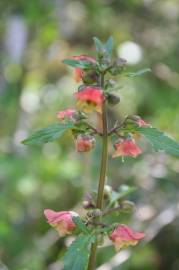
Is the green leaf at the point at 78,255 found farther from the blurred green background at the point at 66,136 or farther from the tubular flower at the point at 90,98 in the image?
the blurred green background at the point at 66,136

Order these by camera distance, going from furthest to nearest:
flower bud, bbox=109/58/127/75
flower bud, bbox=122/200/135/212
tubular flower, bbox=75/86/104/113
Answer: flower bud, bbox=122/200/135/212
flower bud, bbox=109/58/127/75
tubular flower, bbox=75/86/104/113

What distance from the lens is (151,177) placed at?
2779 mm

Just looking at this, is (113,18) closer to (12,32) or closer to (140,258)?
(12,32)

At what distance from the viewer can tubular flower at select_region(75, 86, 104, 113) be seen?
3.76ft

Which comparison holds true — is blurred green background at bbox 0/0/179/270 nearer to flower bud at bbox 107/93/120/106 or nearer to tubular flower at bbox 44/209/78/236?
tubular flower at bbox 44/209/78/236

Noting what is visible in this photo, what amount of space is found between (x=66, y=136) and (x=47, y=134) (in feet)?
9.07

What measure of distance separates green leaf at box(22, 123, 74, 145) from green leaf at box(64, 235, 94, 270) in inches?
9.3

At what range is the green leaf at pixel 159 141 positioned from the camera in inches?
47.6

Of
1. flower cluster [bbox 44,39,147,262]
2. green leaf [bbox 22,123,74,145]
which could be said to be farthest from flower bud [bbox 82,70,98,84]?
green leaf [bbox 22,123,74,145]

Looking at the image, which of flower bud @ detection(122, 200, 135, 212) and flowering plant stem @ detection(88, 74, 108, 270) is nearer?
flowering plant stem @ detection(88, 74, 108, 270)

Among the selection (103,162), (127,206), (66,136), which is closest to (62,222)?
(103,162)

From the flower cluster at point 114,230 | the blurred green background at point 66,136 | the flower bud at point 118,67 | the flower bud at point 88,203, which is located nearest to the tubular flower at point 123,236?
the flower cluster at point 114,230

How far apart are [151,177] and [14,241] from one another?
0.76m

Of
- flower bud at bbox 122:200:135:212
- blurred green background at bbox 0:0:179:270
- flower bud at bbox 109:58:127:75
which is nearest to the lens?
flower bud at bbox 109:58:127:75
